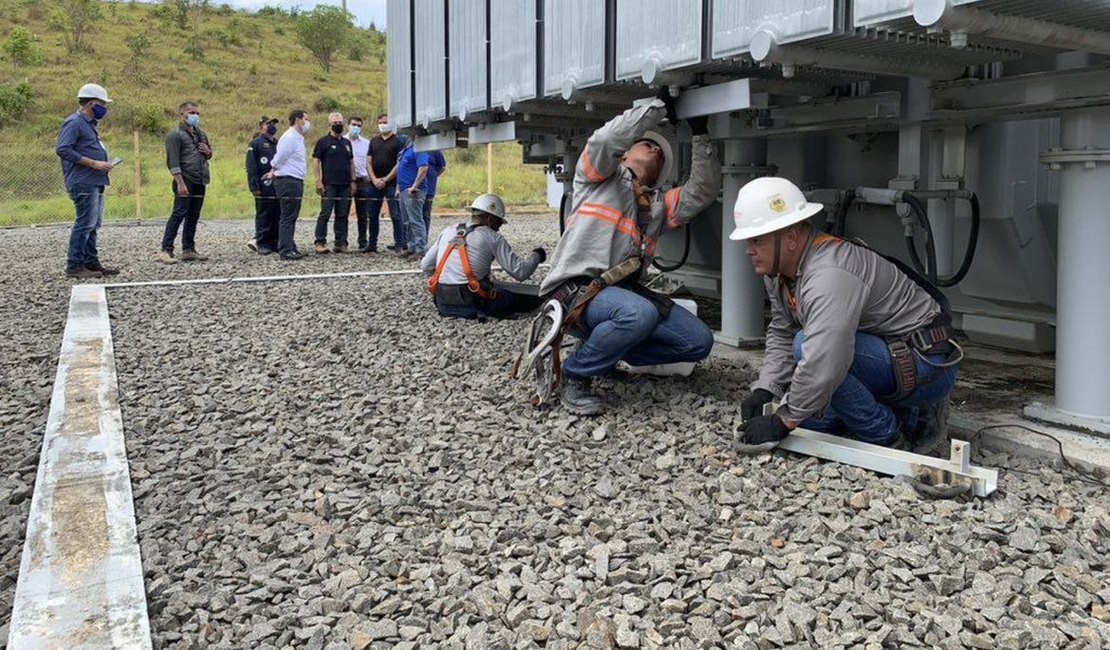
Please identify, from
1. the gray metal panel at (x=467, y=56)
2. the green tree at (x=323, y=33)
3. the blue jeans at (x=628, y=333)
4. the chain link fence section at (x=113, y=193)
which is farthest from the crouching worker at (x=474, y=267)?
the green tree at (x=323, y=33)

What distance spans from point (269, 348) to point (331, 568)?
410cm

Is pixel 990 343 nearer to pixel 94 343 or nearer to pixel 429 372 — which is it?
pixel 429 372

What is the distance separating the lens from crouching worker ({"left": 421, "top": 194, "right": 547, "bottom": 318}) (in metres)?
7.92

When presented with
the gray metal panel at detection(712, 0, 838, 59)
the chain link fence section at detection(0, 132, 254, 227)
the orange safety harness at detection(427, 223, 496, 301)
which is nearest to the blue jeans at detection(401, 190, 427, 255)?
the orange safety harness at detection(427, 223, 496, 301)

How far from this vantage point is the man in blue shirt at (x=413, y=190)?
43.6ft

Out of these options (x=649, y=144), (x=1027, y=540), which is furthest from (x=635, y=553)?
(x=649, y=144)

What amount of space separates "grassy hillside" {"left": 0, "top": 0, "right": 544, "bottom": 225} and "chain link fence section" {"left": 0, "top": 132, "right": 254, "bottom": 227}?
5cm

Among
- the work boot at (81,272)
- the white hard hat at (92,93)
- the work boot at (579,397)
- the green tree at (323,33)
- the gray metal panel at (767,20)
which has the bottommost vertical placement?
the work boot at (579,397)

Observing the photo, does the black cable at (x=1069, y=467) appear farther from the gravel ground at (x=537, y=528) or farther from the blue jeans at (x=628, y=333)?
the blue jeans at (x=628, y=333)

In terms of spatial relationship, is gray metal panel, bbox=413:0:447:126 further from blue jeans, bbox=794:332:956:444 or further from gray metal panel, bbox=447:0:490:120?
blue jeans, bbox=794:332:956:444

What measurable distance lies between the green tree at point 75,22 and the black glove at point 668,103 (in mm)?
50834

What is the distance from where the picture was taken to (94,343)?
742cm

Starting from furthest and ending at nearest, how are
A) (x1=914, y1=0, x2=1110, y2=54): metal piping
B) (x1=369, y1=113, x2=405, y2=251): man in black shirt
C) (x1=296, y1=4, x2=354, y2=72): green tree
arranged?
(x1=296, y1=4, x2=354, y2=72): green tree → (x1=369, y1=113, x2=405, y2=251): man in black shirt → (x1=914, y1=0, x2=1110, y2=54): metal piping

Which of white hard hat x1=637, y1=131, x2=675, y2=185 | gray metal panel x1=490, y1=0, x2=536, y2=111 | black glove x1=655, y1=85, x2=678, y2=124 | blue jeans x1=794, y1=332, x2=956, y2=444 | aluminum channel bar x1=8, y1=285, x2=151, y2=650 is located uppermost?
gray metal panel x1=490, y1=0, x2=536, y2=111
